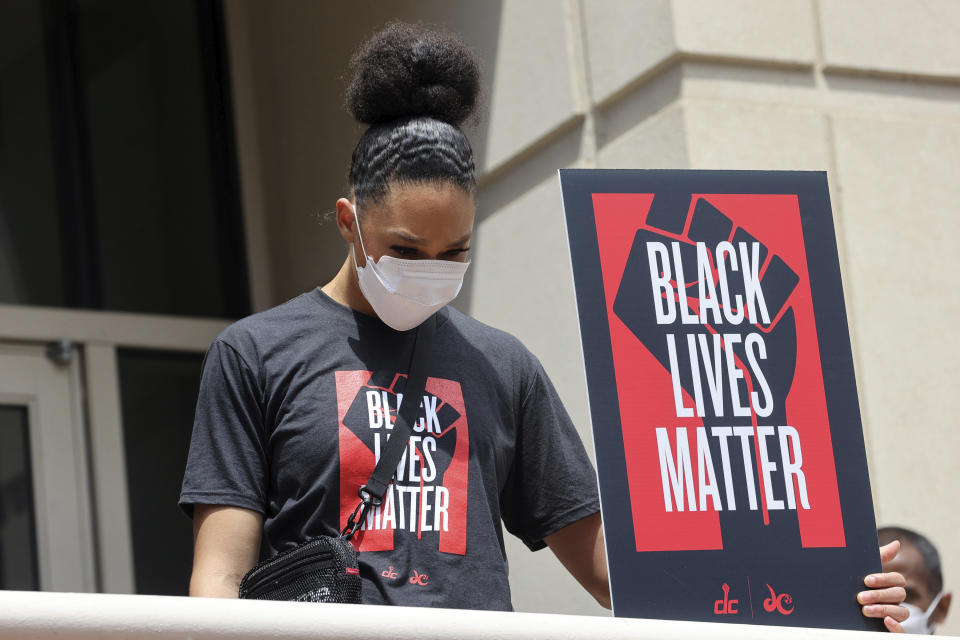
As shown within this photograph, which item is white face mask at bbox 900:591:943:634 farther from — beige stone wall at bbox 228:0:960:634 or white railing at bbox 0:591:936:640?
white railing at bbox 0:591:936:640

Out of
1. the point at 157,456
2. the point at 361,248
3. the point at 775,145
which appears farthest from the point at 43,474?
the point at 361,248

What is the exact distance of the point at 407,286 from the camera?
7.55 ft

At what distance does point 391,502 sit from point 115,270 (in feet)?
14.4

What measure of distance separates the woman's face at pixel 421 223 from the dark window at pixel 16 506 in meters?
3.75

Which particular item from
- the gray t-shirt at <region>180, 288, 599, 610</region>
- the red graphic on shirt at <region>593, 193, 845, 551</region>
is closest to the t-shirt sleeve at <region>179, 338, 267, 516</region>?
the gray t-shirt at <region>180, 288, 599, 610</region>

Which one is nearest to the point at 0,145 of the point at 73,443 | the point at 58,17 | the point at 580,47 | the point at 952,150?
the point at 58,17

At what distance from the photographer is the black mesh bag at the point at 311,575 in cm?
202

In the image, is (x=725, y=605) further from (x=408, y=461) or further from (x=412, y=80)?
(x=412, y=80)

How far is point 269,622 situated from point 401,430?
53cm

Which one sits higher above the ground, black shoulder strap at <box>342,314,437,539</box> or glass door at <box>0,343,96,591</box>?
glass door at <box>0,343,96,591</box>

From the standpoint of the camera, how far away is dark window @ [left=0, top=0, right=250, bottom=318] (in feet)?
20.2

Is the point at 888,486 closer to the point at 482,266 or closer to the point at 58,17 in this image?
the point at 482,266

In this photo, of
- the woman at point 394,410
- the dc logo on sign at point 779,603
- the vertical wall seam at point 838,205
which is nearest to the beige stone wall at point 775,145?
the vertical wall seam at point 838,205

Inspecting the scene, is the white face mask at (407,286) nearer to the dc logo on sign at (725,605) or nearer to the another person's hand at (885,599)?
the dc logo on sign at (725,605)
